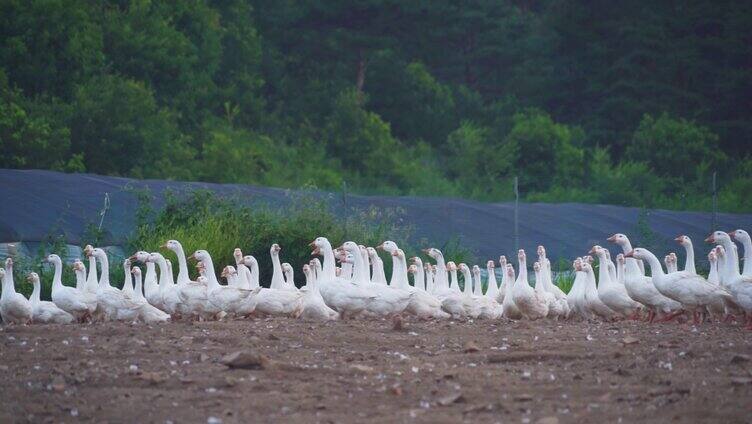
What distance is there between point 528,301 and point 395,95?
35.2 meters

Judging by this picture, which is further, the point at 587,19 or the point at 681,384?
the point at 587,19

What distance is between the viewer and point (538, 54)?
182 ft

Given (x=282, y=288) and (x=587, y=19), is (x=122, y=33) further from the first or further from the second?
(x=282, y=288)

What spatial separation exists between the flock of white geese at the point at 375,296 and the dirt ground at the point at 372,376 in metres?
2.33

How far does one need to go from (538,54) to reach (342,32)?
27.3ft

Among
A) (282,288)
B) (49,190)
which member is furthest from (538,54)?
(282,288)

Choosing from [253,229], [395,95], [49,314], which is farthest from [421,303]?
[395,95]

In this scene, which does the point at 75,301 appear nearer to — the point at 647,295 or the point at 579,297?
the point at 579,297

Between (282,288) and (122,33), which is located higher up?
(122,33)

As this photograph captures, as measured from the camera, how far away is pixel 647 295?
60.5 feet

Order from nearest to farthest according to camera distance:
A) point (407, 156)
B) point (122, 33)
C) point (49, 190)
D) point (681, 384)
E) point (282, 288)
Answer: point (681, 384) → point (282, 288) → point (49, 190) → point (122, 33) → point (407, 156)

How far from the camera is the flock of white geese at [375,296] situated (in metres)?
18.0

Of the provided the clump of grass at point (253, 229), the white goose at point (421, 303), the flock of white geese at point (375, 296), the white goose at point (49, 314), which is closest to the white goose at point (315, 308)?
the flock of white geese at point (375, 296)

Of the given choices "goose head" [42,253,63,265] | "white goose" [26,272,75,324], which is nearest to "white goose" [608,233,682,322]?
"white goose" [26,272,75,324]
